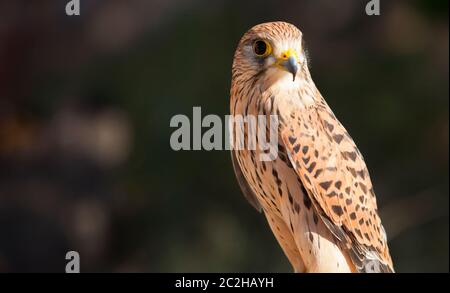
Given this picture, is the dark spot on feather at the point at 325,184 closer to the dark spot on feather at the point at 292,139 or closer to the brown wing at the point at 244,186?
the dark spot on feather at the point at 292,139

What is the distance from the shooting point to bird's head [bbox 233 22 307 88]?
320 cm

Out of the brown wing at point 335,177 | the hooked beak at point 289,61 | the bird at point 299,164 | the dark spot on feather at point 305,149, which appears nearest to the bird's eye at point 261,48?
the bird at point 299,164

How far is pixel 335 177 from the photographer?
3467 millimetres

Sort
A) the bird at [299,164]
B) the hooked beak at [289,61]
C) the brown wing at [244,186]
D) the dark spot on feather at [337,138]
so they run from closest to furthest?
the hooked beak at [289,61]
the bird at [299,164]
the dark spot on feather at [337,138]
the brown wing at [244,186]

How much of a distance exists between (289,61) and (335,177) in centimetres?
61

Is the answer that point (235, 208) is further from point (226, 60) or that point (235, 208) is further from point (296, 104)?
point (296, 104)

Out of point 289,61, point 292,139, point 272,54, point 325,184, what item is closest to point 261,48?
point 272,54

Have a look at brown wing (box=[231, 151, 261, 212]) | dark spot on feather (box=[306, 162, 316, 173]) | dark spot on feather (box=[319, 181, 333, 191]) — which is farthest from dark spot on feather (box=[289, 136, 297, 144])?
brown wing (box=[231, 151, 261, 212])

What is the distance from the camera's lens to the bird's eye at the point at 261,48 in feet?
10.8

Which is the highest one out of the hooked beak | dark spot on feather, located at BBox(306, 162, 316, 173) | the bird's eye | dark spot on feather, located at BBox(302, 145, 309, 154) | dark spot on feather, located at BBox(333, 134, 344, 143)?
the bird's eye

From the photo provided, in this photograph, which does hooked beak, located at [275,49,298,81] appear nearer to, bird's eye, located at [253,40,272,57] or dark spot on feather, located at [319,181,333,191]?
bird's eye, located at [253,40,272,57]

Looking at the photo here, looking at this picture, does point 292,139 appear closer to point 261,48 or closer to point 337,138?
point 337,138

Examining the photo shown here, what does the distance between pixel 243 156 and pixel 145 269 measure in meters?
4.27

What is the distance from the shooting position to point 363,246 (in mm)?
3461
